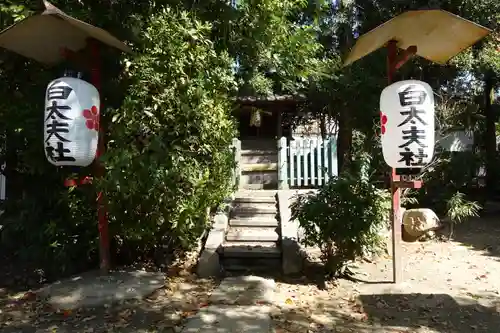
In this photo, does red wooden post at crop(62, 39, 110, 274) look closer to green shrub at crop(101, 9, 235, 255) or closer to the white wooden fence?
green shrub at crop(101, 9, 235, 255)

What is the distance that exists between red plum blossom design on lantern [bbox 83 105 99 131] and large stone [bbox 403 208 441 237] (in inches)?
226

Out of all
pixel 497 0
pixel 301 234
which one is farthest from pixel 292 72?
pixel 497 0

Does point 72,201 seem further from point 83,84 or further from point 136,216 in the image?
point 83,84

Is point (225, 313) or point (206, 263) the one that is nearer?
point (225, 313)

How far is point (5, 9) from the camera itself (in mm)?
5188

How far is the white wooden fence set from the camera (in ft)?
36.0

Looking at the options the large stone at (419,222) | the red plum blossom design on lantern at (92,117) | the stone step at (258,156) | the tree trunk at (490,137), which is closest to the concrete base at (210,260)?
the red plum blossom design on lantern at (92,117)

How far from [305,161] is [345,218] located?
5.49 metres

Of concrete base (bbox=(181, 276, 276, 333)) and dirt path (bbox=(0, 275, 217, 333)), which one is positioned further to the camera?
dirt path (bbox=(0, 275, 217, 333))

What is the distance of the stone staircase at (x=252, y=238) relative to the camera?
6.55m

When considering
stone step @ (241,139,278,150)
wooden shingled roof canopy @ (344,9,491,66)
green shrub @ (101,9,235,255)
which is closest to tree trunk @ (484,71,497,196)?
wooden shingled roof canopy @ (344,9,491,66)

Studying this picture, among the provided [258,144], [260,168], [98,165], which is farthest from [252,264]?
[258,144]

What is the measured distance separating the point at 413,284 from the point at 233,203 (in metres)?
3.72

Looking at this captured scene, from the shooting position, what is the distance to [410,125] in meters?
5.26
